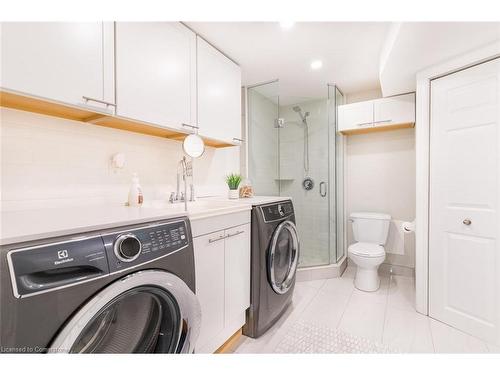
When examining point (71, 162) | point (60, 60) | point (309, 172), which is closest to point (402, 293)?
point (309, 172)

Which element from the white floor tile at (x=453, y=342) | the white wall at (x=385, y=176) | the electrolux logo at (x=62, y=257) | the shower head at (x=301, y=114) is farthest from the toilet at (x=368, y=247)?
the electrolux logo at (x=62, y=257)

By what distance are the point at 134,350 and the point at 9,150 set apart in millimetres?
1126

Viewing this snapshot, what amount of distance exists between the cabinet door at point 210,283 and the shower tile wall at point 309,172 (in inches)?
68.0

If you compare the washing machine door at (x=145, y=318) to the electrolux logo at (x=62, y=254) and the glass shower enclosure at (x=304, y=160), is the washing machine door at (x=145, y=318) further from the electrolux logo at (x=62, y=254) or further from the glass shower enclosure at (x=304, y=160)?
the glass shower enclosure at (x=304, y=160)

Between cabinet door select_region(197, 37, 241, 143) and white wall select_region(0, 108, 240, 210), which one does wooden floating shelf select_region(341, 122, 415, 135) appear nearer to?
cabinet door select_region(197, 37, 241, 143)

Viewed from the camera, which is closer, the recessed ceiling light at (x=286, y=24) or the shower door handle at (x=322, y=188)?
the recessed ceiling light at (x=286, y=24)

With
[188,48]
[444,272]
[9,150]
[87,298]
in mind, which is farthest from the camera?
[444,272]

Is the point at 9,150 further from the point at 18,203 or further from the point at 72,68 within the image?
the point at 72,68

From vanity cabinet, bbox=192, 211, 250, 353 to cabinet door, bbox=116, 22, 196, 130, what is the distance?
0.74m

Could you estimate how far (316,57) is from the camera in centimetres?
216

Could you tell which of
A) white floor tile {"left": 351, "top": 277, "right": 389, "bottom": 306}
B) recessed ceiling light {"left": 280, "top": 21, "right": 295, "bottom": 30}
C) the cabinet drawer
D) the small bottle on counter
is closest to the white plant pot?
the cabinet drawer

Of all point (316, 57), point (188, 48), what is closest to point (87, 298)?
point (188, 48)

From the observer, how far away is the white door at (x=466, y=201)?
164 cm

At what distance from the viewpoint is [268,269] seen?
1.72 m
